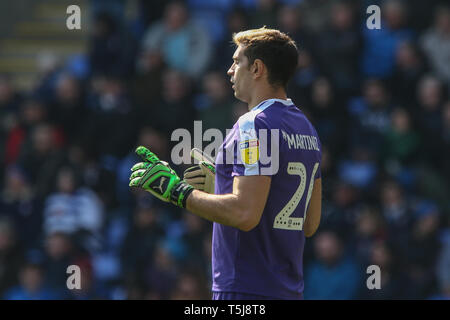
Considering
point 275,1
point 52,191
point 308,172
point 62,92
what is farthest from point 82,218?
point 308,172

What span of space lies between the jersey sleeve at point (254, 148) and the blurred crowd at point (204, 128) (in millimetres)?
4385

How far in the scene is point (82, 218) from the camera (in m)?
9.50

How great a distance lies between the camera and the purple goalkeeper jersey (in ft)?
13.3

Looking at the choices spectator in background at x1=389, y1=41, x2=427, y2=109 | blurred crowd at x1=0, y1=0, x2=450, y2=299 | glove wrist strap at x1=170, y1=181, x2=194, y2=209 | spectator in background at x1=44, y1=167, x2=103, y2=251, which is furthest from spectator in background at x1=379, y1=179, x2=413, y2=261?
glove wrist strap at x1=170, y1=181, x2=194, y2=209

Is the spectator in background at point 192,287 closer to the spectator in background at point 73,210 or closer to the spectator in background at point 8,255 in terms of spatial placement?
the spectator in background at point 73,210

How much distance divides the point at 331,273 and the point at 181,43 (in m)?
4.10

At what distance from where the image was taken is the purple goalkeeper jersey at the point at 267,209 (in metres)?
4.04

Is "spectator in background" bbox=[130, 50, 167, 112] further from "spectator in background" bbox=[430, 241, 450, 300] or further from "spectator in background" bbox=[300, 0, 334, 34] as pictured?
"spectator in background" bbox=[430, 241, 450, 300]

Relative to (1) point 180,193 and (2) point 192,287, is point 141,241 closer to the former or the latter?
(2) point 192,287

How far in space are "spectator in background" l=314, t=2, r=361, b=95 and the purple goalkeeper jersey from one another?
6010 mm

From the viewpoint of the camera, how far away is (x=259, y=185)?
395cm

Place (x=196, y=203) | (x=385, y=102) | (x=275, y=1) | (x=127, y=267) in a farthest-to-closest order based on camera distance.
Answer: (x=275, y=1), (x=385, y=102), (x=127, y=267), (x=196, y=203)
